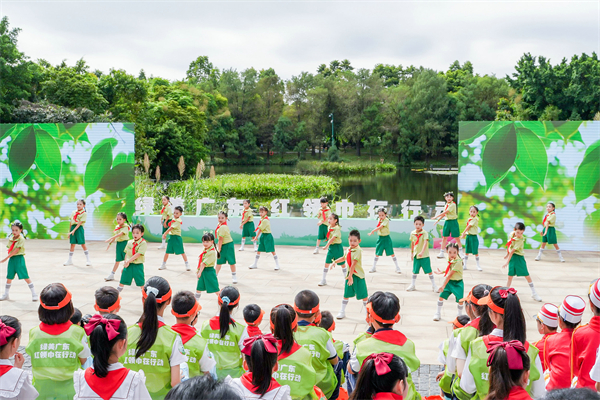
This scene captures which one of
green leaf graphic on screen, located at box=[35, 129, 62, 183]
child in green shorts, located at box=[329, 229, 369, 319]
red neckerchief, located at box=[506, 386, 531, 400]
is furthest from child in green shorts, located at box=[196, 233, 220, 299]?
green leaf graphic on screen, located at box=[35, 129, 62, 183]

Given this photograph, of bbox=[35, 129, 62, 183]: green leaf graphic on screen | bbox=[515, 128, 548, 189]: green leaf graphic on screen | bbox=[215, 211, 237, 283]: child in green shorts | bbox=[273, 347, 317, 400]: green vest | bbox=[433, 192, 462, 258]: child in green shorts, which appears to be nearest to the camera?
bbox=[273, 347, 317, 400]: green vest

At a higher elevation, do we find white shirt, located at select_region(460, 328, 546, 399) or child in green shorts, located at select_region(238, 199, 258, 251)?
white shirt, located at select_region(460, 328, 546, 399)

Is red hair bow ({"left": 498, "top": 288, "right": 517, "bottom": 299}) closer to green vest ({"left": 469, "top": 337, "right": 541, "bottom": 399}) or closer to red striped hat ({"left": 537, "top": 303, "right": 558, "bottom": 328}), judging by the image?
green vest ({"left": 469, "top": 337, "right": 541, "bottom": 399})

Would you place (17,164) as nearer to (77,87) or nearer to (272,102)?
(77,87)

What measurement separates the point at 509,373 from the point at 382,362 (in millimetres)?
658

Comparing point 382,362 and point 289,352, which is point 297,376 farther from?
point 382,362

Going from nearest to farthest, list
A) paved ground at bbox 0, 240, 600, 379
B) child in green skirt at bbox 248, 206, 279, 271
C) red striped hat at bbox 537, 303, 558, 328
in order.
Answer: red striped hat at bbox 537, 303, 558, 328
paved ground at bbox 0, 240, 600, 379
child in green skirt at bbox 248, 206, 279, 271

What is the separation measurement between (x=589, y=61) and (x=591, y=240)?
2185cm

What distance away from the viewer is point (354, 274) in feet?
23.7

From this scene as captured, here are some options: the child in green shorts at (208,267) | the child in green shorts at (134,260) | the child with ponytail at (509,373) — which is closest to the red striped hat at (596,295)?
the child with ponytail at (509,373)

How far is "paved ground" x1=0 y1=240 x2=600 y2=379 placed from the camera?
23.2ft

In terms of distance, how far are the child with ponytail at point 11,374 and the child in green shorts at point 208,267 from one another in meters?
4.26

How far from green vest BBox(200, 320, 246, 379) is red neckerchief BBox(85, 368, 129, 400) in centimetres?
113

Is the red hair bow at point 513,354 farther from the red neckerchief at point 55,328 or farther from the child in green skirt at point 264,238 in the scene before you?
the child in green skirt at point 264,238
